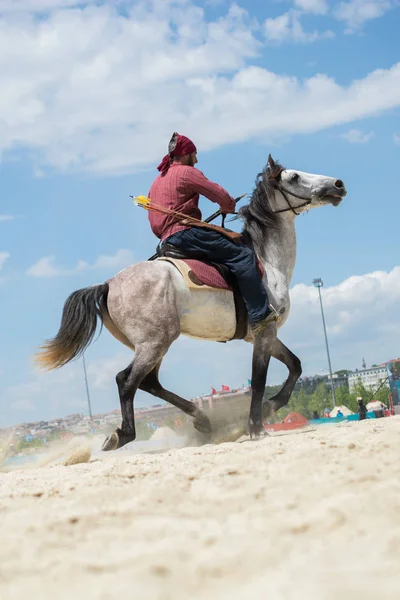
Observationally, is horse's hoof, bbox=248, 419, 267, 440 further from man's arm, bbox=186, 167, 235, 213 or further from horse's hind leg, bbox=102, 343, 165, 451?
man's arm, bbox=186, 167, 235, 213

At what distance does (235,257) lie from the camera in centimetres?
928

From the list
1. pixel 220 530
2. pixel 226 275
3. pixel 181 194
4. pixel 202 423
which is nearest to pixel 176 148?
pixel 181 194

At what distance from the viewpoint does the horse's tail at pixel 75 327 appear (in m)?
9.23

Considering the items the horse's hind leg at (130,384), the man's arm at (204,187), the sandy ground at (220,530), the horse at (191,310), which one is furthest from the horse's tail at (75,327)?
the sandy ground at (220,530)

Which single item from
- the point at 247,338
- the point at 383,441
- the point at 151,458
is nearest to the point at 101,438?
the point at 247,338

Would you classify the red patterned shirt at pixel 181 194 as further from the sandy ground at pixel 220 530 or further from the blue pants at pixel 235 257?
the sandy ground at pixel 220 530

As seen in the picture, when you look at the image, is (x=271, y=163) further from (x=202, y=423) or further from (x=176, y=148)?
(x=202, y=423)

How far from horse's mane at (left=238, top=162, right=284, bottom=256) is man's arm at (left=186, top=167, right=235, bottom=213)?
0.54m

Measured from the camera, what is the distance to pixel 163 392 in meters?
9.75

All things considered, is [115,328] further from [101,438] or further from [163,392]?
[101,438]

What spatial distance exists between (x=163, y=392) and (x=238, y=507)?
18.0ft

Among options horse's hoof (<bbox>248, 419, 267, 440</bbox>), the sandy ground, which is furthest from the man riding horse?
the sandy ground

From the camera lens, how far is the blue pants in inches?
360

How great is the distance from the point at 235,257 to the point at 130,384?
6.19 ft
